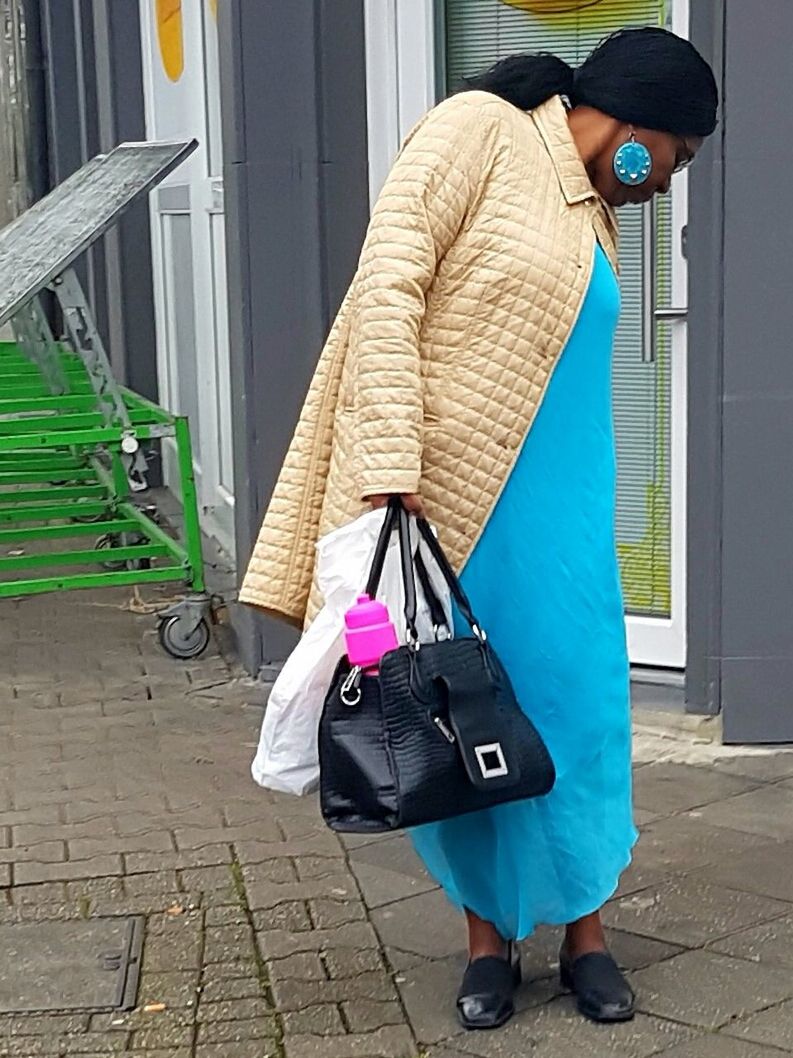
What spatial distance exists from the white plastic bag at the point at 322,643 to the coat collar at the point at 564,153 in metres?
0.69

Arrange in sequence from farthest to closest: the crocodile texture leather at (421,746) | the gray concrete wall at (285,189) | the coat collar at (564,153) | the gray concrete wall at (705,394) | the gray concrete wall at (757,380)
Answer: the gray concrete wall at (285,189), the gray concrete wall at (705,394), the gray concrete wall at (757,380), the coat collar at (564,153), the crocodile texture leather at (421,746)

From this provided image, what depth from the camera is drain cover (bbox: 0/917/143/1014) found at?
12.0ft

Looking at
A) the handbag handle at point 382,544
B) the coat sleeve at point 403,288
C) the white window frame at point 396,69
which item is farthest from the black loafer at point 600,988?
the white window frame at point 396,69

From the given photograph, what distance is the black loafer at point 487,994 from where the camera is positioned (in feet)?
11.4

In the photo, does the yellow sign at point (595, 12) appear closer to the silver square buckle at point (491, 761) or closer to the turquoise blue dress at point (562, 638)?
the turquoise blue dress at point (562, 638)

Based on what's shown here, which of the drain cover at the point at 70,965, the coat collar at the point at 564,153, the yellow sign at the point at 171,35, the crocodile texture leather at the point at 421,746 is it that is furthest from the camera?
the yellow sign at the point at 171,35

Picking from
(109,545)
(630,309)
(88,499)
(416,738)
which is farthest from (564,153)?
(88,499)

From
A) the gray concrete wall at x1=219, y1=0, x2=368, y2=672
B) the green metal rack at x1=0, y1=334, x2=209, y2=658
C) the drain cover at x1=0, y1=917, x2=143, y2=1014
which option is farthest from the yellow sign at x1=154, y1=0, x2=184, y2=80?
the drain cover at x1=0, y1=917, x2=143, y2=1014

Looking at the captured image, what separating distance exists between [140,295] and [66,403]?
296cm

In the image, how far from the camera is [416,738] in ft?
10.0

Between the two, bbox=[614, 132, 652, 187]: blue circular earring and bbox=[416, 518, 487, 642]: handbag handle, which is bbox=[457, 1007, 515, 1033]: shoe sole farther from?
bbox=[614, 132, 652, 187]: blue circular earring

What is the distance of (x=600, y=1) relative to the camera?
543 cm

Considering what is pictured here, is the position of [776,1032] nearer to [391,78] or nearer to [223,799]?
[223,799]

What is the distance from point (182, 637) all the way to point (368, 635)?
10.9ft
